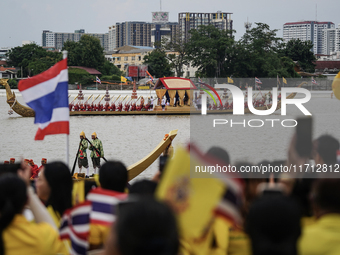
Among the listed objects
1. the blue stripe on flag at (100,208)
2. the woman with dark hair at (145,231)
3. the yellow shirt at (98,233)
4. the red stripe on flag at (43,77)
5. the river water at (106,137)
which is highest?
the red stripe on flag at (43,77)

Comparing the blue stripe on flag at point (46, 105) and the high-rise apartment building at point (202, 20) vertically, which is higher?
the high-rise apartment building at point (202, 20)

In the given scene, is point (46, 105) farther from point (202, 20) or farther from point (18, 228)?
point (202, 20)

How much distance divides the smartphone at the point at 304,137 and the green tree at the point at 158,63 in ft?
227

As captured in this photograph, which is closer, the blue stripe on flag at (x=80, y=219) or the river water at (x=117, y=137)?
the blue stripe on flag at (x=80, y=219)

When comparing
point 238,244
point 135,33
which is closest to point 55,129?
point 238,244

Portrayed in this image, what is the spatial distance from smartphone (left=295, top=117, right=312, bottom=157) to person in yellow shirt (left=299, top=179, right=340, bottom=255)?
880 millimetres

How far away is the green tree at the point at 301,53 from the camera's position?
69.8 meters

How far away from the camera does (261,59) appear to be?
2188 inches

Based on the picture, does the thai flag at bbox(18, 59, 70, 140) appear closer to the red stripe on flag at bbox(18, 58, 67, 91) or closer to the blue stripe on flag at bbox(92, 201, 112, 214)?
the red stripe on flag at bbox(18, 58, 67, 91)

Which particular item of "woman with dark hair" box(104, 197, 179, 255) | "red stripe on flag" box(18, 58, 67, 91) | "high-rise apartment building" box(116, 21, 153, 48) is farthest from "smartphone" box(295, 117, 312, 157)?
"high-rise apartment building" box(116, 21, 153, 48)

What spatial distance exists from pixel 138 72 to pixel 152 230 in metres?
78.8

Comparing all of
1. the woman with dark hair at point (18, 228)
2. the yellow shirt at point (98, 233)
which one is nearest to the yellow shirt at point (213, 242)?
the yellow shirt at point (98, 233)

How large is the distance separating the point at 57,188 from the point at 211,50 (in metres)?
55.2

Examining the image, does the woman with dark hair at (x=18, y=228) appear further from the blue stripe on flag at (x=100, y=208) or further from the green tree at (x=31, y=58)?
the green tree at (x=31, y=58)
